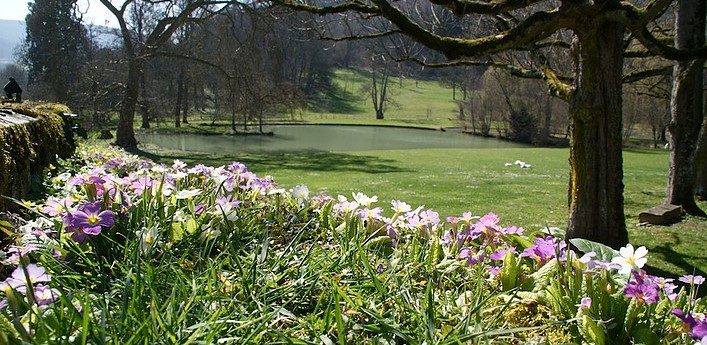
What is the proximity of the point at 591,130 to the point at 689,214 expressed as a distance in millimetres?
5432

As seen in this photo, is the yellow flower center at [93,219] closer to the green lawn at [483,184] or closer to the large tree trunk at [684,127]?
the green lawn at [483,184]

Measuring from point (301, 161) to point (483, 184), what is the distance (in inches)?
375

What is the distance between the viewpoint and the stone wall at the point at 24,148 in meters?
2.74

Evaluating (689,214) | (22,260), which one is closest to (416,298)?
(22,260)

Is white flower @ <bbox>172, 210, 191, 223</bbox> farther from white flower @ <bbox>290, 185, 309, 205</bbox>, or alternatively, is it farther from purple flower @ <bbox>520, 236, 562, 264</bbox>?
purple flower @ <bbox>520, 236, 562, 264</bbox>

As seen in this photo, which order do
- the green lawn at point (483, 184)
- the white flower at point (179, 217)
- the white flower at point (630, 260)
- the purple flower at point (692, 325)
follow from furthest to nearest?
1. the green lawn at point (483, 184)
2. the white flower at point (179, 217)
3. the white flower at point (630, 260)
4. the purple flower at point (692, 325)

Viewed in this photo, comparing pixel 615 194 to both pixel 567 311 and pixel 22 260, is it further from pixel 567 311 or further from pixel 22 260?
pixel 22 260

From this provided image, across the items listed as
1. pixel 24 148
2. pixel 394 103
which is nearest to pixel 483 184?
pixel 24 148

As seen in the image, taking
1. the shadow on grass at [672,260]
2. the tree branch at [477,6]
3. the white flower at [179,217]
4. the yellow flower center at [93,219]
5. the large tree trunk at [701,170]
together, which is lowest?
the shadow on grass at [672,260]

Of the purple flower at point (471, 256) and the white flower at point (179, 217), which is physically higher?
the white flower at point (179, 217)

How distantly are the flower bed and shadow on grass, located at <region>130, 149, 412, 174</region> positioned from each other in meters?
16.0

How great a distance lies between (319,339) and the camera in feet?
3.72

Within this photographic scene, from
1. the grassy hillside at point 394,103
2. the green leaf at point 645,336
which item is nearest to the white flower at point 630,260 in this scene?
the green leaf at point 645,336

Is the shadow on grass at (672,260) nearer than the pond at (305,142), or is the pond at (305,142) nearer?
the shadow on grass at (672,260)
